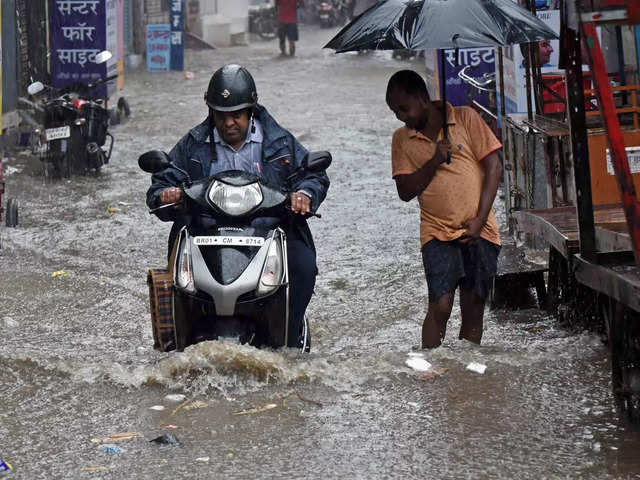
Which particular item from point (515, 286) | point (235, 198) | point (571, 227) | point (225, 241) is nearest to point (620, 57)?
point (515, 286)

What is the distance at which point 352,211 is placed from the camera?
11047 mm

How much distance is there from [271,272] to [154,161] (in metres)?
0.77

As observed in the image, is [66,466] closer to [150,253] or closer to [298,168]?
[298,168]

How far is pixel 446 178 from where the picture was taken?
18.6 feet

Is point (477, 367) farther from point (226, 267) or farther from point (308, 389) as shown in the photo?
point (226, 267)

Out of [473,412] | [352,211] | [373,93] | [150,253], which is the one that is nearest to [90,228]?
[150,253]

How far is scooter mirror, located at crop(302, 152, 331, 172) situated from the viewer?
216 inches

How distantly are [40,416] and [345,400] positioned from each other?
4.49 ft

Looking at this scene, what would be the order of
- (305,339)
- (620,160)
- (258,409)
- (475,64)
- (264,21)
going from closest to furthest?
(620,160), (258,409), (305,339), (475,64), (264,21)

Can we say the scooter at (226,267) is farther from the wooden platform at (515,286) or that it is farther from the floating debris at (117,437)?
the wooden platform at (515,286)

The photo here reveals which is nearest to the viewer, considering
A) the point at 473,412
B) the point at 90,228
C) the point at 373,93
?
the point at 473,412

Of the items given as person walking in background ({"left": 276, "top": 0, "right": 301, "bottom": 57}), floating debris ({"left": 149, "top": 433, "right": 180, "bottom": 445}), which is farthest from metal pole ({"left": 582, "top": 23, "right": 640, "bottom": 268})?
person walking in background ({"left": 276, "top": 0, "right": 301, "bottom": 57})

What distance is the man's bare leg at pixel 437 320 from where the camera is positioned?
5.84 metres

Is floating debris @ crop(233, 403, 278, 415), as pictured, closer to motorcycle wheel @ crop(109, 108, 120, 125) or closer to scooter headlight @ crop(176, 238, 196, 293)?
scooter headlight @ crop(176, 238, 196, 293)
